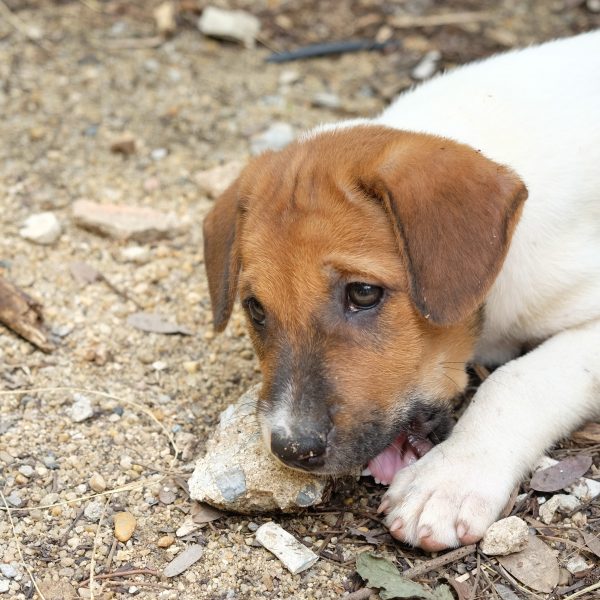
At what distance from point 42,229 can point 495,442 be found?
365 cm

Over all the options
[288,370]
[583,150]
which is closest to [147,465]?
[288,370]

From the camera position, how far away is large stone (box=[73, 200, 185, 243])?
6.99 meters

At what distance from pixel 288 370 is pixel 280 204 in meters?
0.83

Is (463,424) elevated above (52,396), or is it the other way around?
(463,424)

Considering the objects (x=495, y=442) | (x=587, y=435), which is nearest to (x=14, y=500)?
(x=495, y=442)

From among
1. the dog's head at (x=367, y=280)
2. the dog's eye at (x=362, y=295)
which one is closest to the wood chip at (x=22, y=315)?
the dog's head at (x=367, y=280)

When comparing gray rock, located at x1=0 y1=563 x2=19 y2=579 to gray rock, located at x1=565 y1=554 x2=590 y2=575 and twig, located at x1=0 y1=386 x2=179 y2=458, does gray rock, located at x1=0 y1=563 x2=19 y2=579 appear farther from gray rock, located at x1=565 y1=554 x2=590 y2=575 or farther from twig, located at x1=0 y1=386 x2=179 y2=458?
gray rock, located at x1=565 y1=554 x2=590 y2=575

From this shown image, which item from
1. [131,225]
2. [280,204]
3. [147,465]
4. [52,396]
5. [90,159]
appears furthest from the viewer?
[90,159]

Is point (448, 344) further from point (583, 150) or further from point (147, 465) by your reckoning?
point (147, 465)

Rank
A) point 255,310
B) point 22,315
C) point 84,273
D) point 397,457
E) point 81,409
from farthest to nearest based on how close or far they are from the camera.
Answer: point 84,273
point 22,315
point 81,409
point 397,457
point 255,310

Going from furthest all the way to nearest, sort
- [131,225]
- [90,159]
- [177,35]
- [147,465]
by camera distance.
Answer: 1. [177,35]
2. [90,159]
3. [131,225]
4. [147,465]

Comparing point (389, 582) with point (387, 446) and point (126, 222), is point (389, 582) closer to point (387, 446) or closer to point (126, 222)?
point (387, 446)

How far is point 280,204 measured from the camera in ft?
15.4

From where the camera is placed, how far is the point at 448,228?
4.40 m
